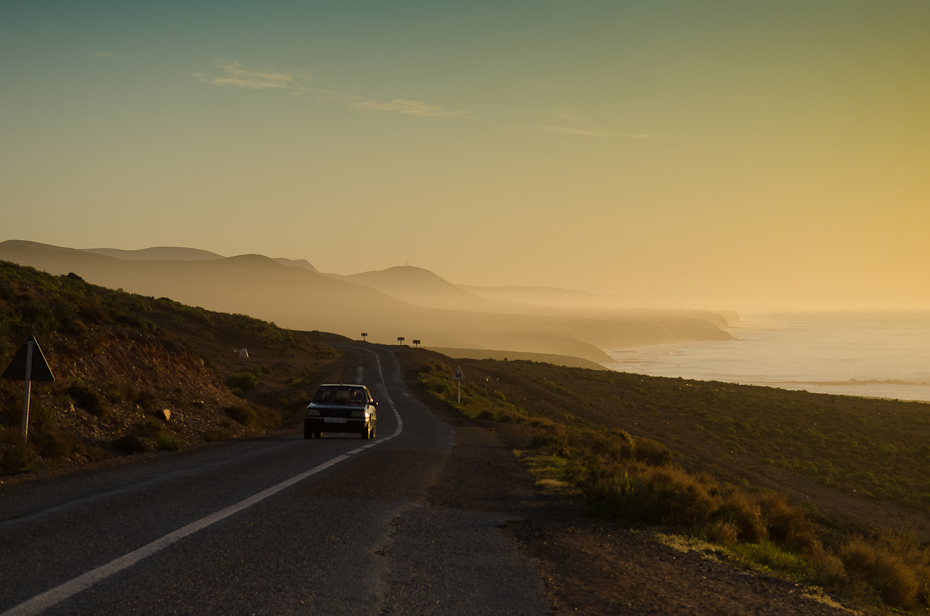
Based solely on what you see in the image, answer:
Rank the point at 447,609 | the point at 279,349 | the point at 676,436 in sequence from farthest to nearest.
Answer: the point at 279,349
the point at 676,436
the point at 447,609

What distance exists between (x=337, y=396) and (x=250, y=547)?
15.0m

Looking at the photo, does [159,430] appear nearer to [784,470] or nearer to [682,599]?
[682,599]

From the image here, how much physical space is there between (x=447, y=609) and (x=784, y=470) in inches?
1907

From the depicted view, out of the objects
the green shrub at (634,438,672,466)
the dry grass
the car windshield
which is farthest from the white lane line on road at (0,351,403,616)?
the green shrub at (634,438,672,466)

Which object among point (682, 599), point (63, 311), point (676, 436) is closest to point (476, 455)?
point (682, 599)

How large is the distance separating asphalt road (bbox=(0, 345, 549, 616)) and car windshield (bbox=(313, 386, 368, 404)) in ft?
27.4

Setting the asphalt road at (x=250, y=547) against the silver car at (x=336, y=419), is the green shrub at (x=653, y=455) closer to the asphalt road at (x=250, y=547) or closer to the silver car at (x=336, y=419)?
the silver car at (x=336, y=419)

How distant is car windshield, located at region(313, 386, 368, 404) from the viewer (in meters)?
21.4

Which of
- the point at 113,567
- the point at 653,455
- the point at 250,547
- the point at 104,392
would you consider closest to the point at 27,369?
the point at 104,392

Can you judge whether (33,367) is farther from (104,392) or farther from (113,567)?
(113,567)

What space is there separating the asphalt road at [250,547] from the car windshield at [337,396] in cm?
835

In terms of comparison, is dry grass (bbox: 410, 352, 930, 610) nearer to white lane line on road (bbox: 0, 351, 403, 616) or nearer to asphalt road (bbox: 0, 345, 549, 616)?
asphalt road (bbox: 0, 345, 549, 616)

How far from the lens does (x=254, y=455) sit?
15.6 m

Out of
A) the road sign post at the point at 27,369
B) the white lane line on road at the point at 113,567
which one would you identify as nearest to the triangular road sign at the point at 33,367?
the road sign post at the point at 27,369
